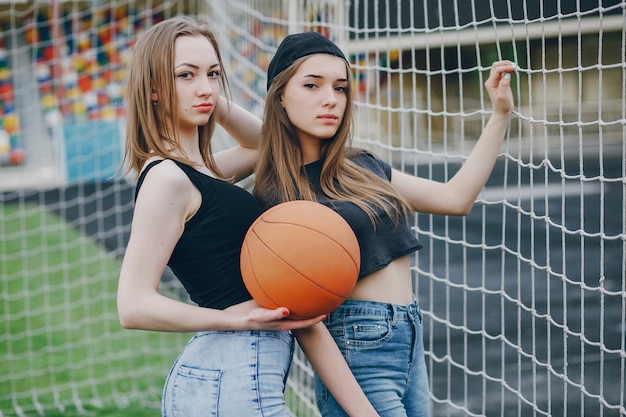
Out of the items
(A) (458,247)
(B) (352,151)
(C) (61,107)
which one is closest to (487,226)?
(A) (458,247)

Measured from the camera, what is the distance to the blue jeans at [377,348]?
7.82ft

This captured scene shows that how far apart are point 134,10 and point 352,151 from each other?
58.5ft

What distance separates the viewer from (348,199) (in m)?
2.40

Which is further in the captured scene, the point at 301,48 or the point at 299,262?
the point at 301,48

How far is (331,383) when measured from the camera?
2.28 meters

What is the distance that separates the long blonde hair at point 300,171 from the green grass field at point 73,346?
8.78 feet

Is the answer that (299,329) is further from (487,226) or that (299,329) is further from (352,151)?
(487,226)

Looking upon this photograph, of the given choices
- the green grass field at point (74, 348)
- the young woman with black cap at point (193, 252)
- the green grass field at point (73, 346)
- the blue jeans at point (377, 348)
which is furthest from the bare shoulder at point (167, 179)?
the green grass field at point (73, 346)

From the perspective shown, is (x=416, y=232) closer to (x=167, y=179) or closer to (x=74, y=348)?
(x=74, y=348)

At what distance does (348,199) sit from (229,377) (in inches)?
24.8

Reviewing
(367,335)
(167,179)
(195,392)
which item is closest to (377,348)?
(367,335)

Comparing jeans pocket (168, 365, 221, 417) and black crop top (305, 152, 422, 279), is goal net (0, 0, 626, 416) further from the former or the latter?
jeans pocket (168, 365, 221, 417)

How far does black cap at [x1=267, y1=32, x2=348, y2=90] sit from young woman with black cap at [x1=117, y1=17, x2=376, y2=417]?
225 mm

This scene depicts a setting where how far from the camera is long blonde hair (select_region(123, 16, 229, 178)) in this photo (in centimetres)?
224
